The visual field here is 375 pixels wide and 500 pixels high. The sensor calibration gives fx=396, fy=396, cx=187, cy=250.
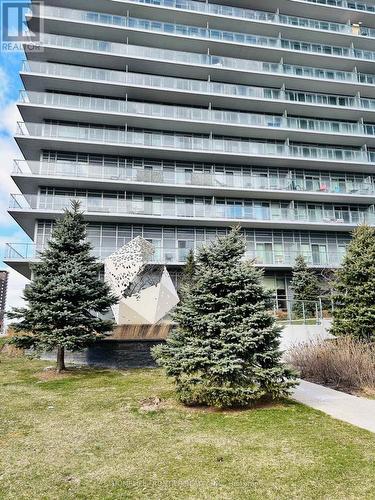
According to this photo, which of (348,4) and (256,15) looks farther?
(348,4)

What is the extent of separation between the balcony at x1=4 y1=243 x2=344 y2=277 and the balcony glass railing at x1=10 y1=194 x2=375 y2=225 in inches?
105

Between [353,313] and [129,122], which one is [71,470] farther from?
[129,122]

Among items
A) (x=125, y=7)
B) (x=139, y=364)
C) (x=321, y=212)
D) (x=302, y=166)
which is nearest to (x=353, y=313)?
(x=139, y=364)

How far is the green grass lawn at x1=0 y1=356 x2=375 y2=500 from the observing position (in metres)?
4.61

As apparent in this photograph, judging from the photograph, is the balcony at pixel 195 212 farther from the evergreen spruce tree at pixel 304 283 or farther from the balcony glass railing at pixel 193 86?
the balcony glass railing at pixel 193 86

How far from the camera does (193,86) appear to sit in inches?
1298

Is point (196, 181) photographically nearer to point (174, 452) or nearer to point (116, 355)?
point (116, 355)

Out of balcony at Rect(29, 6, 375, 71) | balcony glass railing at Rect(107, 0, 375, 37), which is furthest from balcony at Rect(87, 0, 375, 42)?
balcony at Rect(29, 6, 375, 71)

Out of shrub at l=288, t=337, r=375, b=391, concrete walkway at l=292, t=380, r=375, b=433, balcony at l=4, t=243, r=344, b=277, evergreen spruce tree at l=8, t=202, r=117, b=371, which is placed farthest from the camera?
balcony at l=4, t=243, r=344, b=277

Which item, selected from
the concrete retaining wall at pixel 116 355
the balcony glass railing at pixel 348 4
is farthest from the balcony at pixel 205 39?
the concrete retaining wall at pixel 116 355

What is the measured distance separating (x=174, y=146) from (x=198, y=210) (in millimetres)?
5483

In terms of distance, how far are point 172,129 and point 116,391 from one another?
2648cm

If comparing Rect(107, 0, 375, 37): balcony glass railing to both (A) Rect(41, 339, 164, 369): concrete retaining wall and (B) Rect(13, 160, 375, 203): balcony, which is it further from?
(A) Rect(41, 339, 164, 369): concrete retaining wall

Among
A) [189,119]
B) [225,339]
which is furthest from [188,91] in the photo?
[225,339]
